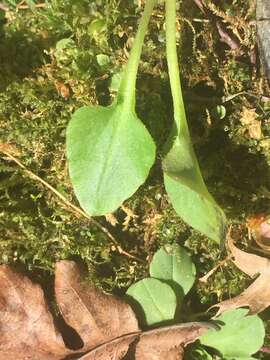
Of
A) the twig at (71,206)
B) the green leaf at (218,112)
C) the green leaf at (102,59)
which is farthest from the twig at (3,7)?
the green leaf at (218,112)

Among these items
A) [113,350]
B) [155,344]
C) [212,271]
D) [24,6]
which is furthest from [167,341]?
[24,6]

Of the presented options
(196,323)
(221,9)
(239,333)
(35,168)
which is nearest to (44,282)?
(35,168)

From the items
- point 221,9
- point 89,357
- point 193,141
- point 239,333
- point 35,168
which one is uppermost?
point 221,9

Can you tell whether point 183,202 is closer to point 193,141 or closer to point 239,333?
point 193,141

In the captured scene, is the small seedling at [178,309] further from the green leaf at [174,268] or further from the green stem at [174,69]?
the green stem at [174,69]

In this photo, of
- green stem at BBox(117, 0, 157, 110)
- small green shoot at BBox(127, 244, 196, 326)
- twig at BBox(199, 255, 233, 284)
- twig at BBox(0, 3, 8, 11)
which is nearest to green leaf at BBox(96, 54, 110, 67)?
green stem at BBox(117, 0, 157, 110)

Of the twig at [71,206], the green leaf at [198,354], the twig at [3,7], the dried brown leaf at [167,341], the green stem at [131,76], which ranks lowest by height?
the green leaf at [198,354]
